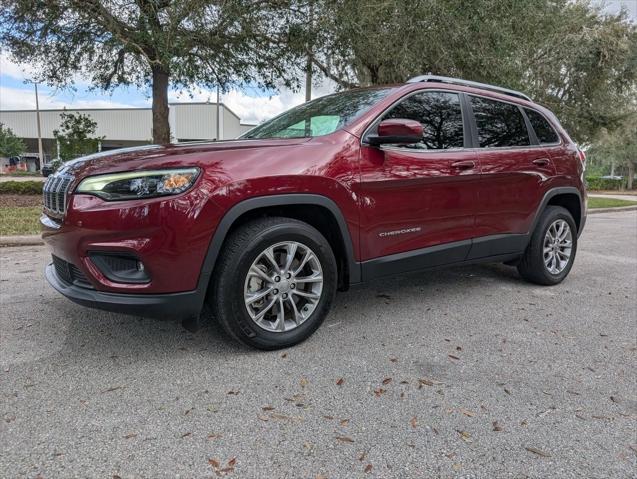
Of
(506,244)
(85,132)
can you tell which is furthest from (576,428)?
(85,132)

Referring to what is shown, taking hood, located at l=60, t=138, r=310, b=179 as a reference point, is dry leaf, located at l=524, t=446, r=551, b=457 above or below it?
below

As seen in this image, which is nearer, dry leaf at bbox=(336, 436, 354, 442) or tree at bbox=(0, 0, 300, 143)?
dry leaf at bbox=(336, 436, 354, 442)

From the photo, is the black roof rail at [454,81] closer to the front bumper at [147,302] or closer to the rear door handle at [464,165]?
the rear door handle at [464,165]

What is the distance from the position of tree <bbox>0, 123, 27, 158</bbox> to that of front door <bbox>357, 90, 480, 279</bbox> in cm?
5603

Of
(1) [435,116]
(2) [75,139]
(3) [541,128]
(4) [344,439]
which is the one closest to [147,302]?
(4) [344,439]

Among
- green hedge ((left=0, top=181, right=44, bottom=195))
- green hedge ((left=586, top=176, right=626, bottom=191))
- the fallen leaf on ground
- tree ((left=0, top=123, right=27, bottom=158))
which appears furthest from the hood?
tree ((left=0, top=123, right=27, bottom=158))

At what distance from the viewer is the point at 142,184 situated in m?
2.60

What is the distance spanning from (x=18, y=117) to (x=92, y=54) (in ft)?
170

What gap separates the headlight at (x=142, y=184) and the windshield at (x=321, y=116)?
1.04m

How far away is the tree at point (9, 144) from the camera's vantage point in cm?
4872

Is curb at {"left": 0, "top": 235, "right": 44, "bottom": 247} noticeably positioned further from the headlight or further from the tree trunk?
the tree trunk

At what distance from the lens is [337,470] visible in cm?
196

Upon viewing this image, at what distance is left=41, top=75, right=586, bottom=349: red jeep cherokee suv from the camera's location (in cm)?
262

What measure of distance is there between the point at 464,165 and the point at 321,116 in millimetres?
1215
